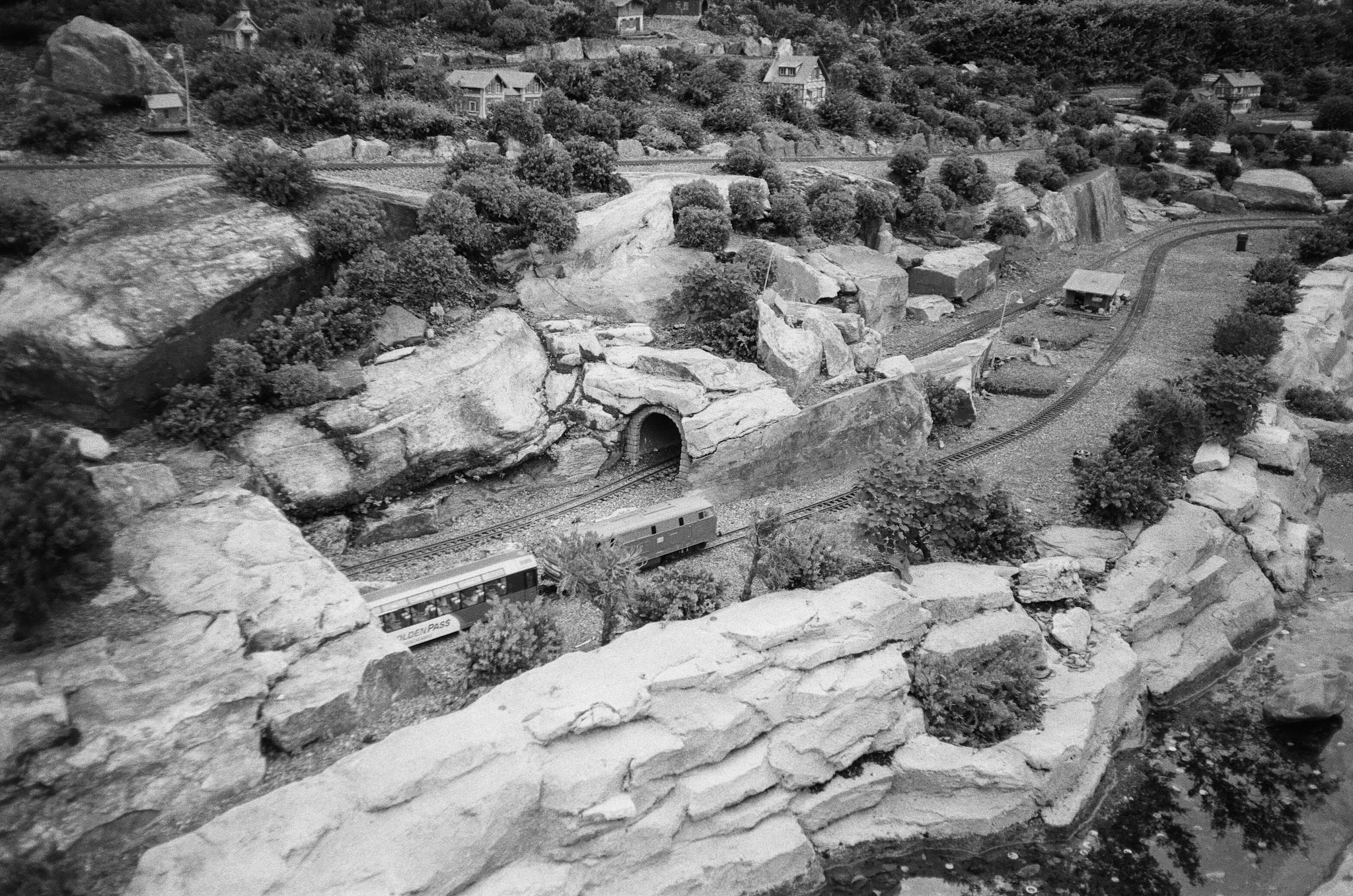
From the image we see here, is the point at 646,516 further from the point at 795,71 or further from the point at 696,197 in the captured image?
the point at 795,71

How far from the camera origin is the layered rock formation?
15844 millimetres

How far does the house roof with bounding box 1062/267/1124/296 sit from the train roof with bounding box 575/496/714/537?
29.8 metres

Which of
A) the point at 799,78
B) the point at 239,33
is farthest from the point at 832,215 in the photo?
the point at 239,33

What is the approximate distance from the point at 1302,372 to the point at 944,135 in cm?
3082

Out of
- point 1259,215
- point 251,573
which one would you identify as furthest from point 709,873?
point 1259,215

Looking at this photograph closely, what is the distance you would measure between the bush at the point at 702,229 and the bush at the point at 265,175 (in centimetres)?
1477

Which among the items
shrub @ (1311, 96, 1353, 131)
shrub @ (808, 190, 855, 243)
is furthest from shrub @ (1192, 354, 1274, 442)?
shrub @ (1311, 96, 1353, 131)

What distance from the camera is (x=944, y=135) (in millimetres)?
62438

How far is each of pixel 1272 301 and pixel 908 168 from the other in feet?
65.7

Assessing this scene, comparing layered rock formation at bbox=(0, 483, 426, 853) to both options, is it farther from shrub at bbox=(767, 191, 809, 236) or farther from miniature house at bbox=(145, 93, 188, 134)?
shrub at bbox=(767, 191, 809, 236)

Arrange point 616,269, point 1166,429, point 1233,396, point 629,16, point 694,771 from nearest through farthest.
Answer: point 694,771 → point 1166,429 → point 1233,396 → point 616,269 → point 629,16

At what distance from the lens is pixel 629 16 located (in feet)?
215

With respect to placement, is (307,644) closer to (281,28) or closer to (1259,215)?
(281,28)

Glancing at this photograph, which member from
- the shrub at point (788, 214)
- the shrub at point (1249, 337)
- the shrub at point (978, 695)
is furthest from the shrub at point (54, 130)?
the shrub at point (1249, 337)
